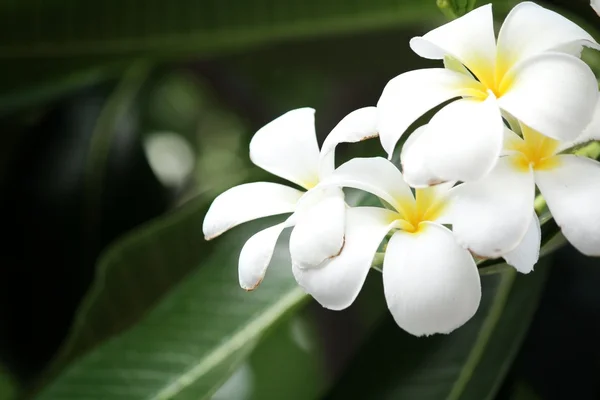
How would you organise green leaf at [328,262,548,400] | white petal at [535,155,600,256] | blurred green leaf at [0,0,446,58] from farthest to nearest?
blurred green leaf at [0,0,446,58] < green leaf at [328,262,548,400] < white petal at [535,155,600,256]

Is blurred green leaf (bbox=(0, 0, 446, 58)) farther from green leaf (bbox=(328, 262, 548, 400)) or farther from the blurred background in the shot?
green leaf (bbox=(328, 262, 548, 400))

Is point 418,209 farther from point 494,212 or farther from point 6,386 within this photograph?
point 6,386

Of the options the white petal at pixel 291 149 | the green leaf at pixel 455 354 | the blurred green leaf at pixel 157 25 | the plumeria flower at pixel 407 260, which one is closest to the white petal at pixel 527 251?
the plumeria flower at pixel 407 260

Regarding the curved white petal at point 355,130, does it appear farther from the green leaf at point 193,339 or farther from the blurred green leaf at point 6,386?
the blurred green leaf at point 6,386

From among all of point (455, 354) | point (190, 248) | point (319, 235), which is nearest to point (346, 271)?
point (319, 235)

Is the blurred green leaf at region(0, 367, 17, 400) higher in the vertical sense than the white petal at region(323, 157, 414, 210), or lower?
lower

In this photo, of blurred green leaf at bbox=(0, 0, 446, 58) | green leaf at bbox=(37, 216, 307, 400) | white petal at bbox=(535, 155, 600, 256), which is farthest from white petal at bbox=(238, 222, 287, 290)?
blurred green leaf at bbox=(0, 0, 446, 58)

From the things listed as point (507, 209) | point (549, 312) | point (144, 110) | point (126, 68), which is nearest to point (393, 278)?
point (507, 209)
